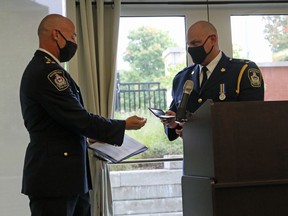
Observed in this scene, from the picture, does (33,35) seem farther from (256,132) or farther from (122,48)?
(256,132)

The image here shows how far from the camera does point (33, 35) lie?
2.34 metres

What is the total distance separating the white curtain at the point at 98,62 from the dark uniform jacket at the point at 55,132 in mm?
952

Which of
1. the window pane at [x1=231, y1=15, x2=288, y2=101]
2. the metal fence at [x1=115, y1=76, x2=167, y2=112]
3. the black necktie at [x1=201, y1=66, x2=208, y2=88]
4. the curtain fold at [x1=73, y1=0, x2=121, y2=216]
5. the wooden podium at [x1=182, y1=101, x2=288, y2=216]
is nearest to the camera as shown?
the wooden podium at [x1=182, y1=101, x2=288, y2=216]

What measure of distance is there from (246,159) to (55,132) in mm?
803

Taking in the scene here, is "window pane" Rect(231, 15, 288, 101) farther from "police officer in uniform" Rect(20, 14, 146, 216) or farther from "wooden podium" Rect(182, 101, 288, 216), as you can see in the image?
"wooden podium" Rect(182, 101, 288, 216)

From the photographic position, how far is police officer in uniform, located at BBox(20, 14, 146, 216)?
141 centimetres

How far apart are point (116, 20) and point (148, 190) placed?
131 cm

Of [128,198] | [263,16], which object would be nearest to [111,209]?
[128,198]

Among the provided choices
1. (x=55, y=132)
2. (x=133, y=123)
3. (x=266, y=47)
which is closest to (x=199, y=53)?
(x=133, y=123)

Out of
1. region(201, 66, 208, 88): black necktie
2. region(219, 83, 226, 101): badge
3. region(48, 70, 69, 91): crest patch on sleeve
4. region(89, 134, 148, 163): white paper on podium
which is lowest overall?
region(89, 134, 148, 163): white paper on podium

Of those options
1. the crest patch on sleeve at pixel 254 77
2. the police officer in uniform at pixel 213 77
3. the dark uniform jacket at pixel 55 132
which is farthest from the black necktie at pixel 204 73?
the dark uniform jacket at pixel 55 132

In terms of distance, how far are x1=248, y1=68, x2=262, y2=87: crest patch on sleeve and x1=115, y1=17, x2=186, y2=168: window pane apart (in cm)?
103

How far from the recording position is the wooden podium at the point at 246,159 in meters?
1.02

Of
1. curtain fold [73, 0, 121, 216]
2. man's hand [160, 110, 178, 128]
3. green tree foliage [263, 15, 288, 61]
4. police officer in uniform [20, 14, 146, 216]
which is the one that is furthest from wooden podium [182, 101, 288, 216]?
green tree foliage [263, 15, 288, 61]
